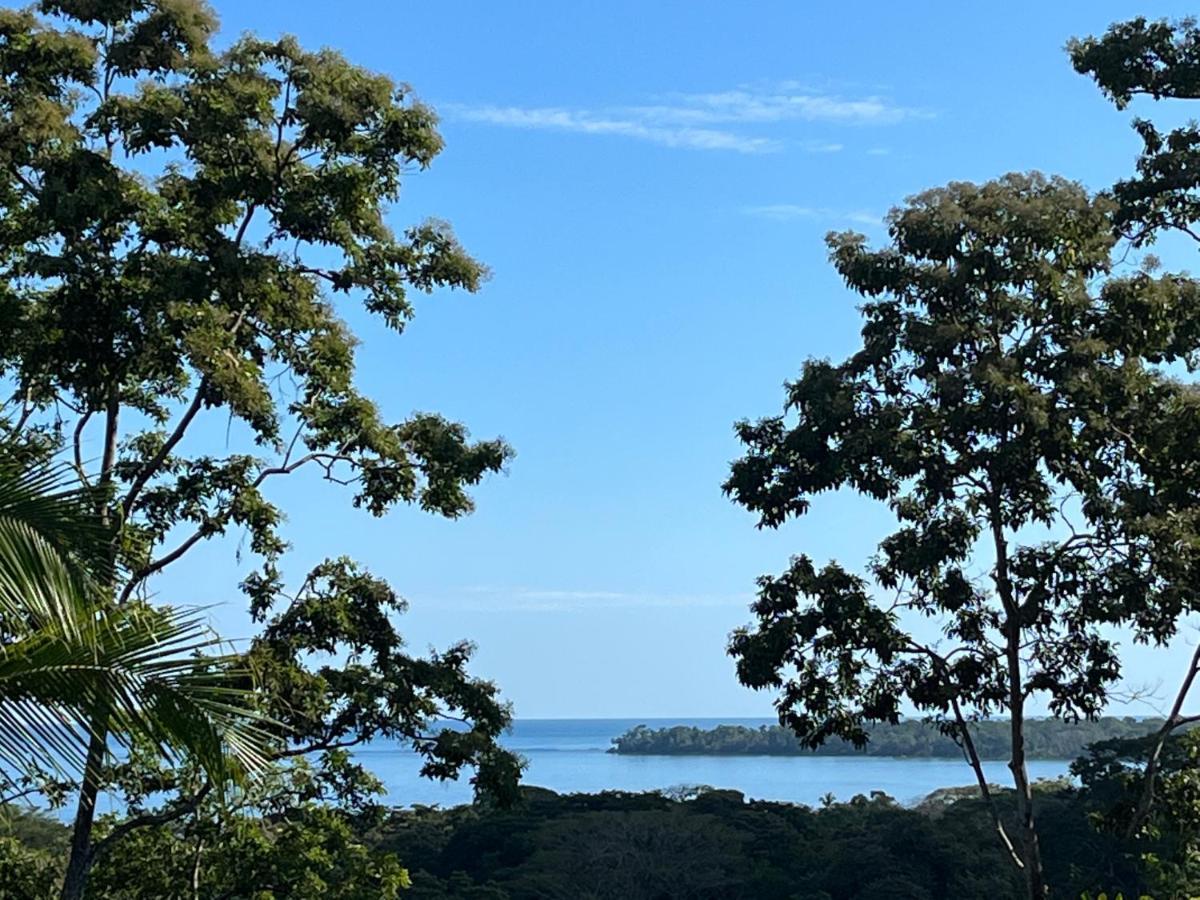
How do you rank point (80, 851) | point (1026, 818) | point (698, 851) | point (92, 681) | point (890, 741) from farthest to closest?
point (890, 741), point (698, 851), point (1026, 818), point (80, 851), point (92, 681)

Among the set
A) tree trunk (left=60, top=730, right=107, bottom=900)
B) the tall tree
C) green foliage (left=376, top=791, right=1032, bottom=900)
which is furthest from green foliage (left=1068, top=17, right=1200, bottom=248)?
green foliage (left=376, top=791, right=1032, bottom=900)

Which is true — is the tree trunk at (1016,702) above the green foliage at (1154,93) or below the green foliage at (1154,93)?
below

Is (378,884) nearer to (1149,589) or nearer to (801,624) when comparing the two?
(801,624)

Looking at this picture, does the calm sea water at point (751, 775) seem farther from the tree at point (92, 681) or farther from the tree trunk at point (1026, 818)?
the tree at point (92, 681)

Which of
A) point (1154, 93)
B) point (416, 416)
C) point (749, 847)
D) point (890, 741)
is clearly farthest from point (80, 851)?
point (890, 741)

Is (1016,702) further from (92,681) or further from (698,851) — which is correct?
(698,851)

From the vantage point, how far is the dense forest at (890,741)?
88062 millimetres

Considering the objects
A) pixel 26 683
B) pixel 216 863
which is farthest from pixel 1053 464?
pixel 26 683

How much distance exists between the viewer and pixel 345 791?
13523 millimetres

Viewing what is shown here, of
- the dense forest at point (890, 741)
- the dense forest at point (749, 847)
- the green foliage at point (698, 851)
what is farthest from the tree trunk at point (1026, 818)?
the dense forest at point (890, 741)

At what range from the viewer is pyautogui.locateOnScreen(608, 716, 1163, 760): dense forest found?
8806 cm

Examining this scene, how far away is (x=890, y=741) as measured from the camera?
4889 inches

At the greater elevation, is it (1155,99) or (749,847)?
Result: (1155,99)

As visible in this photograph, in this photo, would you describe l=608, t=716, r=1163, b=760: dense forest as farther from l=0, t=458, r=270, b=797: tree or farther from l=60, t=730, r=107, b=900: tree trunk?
l=0, t=458, r=270, b=797: tree
